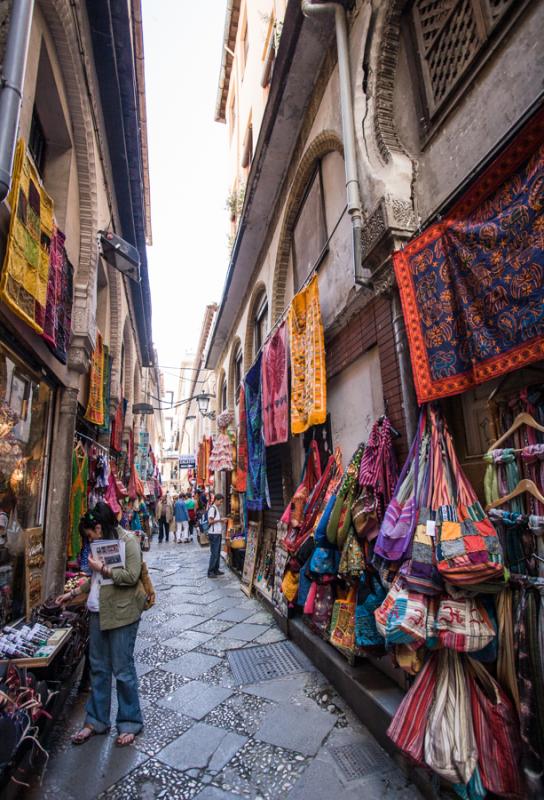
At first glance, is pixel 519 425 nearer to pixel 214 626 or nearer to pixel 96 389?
pixel 214 626

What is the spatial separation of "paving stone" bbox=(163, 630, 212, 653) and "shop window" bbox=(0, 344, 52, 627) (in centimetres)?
194

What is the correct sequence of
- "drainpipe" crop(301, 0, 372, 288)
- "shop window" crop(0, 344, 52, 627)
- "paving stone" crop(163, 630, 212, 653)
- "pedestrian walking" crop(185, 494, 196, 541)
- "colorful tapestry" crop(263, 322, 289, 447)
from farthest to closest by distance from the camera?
"pedestrian walking" crop(185, 494, 196, 541), "colorful tapestry" crop(263, 322, 289, 447), "paving stone" crop(163, 630, 212, 653), "drainpipe" crop(301, 0, 372, 288), "shop window" crop(0, 344, 52, 627)

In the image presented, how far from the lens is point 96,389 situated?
7.02 m

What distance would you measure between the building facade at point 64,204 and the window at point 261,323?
3.29 meters

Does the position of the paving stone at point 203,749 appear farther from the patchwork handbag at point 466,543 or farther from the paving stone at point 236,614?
the paving stone at point 236,614

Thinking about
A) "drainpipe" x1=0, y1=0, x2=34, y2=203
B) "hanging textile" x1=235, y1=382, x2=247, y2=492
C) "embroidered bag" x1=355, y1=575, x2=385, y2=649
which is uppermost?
"drainpipe" x1=0, y1=0, x2=34, y2=203

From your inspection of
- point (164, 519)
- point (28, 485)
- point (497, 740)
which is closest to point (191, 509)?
point (164, 519)

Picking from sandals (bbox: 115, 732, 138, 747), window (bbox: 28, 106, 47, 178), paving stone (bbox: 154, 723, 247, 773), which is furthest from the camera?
window (bbox: 28, 106, 47, 178)

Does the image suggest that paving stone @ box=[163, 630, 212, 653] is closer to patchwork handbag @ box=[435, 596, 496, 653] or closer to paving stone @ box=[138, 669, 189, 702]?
paving stone @ box=[138, 669, 189, 702]

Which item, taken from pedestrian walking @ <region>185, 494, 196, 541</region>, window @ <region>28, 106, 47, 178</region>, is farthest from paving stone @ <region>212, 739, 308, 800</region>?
pedestrian walking @ <region>185, 494, 196, 541</region>

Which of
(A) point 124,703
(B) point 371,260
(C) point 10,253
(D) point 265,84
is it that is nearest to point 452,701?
(A) point 124,703

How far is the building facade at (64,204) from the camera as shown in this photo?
12.4 ft

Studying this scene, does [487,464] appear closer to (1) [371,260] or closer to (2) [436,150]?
(1) [371,260]

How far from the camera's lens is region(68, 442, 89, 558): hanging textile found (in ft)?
18.4
